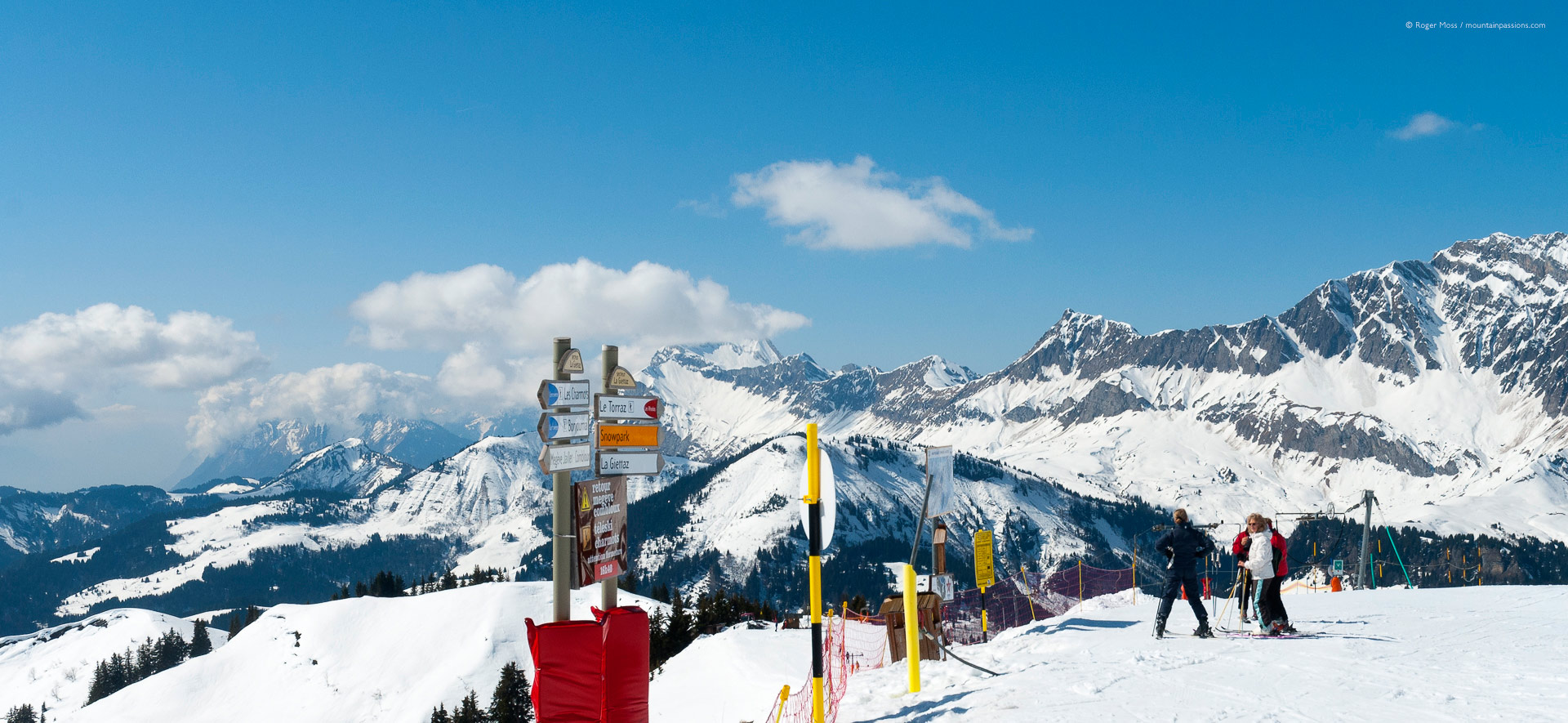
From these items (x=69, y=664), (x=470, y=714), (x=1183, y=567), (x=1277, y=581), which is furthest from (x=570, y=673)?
(x=69, y=664)

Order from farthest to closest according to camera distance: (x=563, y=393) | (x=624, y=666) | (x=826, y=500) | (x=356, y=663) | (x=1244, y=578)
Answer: (x=356, y=663) < (x=1244, y=578) < (x=563, y=393) < (x=624, y=666) < (x=826, y=500)

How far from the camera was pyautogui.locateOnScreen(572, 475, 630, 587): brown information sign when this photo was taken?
44.9 feet

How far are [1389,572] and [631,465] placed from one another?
22858cm

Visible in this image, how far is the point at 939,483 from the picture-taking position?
619 inches

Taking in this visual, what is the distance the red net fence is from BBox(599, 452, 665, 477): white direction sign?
13.8 ft

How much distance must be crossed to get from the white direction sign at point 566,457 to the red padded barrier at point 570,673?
85.4 inches

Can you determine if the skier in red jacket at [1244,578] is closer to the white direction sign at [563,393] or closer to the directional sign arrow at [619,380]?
the directional sign arrow at [619,380]

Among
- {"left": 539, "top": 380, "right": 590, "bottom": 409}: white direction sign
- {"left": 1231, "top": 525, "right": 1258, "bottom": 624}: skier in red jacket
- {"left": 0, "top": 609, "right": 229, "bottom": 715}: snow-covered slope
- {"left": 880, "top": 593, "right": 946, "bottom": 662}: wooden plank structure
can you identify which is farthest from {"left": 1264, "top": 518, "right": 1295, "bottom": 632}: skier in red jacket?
{"left": 0, "top": 609, "right": 229, "bottom": 715}: snow-covered slope

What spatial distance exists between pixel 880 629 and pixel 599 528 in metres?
17.9

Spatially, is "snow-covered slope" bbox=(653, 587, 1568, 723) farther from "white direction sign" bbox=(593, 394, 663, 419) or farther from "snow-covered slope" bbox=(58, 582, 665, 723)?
"snow-covered slope" bbox=(58, 582, 665, 723)

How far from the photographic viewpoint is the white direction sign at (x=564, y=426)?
1325 cm

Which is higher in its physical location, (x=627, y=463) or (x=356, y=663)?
(x=627, y=463)

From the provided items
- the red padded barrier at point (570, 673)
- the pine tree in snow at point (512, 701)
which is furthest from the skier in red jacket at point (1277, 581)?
the pine tree in snow at point (512, 701)

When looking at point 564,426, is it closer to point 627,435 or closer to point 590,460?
point 590,460
